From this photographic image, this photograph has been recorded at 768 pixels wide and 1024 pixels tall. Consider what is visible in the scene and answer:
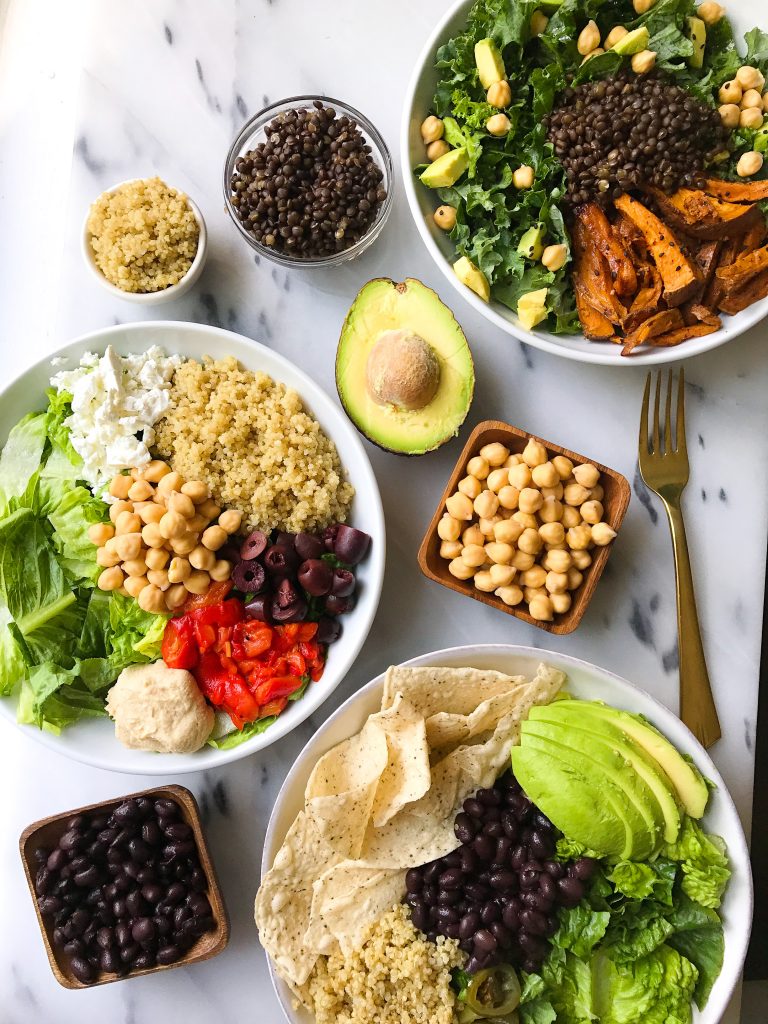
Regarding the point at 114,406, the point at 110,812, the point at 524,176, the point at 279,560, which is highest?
the point at 524,176

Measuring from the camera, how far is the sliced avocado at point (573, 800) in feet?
5.51

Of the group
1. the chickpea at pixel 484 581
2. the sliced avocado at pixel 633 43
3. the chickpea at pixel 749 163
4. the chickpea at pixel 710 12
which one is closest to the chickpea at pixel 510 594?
the chickpea at pixel 484 581

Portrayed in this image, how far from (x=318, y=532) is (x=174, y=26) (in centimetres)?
125

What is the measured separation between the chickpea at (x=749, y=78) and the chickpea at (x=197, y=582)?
4.84 feet

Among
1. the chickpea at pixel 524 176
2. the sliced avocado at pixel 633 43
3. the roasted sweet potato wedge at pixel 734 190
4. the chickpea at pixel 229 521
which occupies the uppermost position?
the sliced avocado at pixel 633 43

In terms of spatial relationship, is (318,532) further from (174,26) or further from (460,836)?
(174,26)

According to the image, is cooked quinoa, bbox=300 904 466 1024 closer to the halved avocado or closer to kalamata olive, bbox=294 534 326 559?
kalamata olive, bbox=294 534 326 559

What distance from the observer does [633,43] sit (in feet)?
5.96

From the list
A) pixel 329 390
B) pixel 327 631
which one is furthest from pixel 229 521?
pixel 329 390

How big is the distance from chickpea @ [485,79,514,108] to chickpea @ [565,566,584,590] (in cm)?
96

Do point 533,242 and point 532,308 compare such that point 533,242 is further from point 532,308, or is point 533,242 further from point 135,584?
point 135,584

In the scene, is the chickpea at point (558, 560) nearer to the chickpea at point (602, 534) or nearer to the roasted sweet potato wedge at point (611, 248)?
the chickpea at point (602, 534)

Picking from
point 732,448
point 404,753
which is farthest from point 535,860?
point 732,448

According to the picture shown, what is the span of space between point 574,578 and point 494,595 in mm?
168
